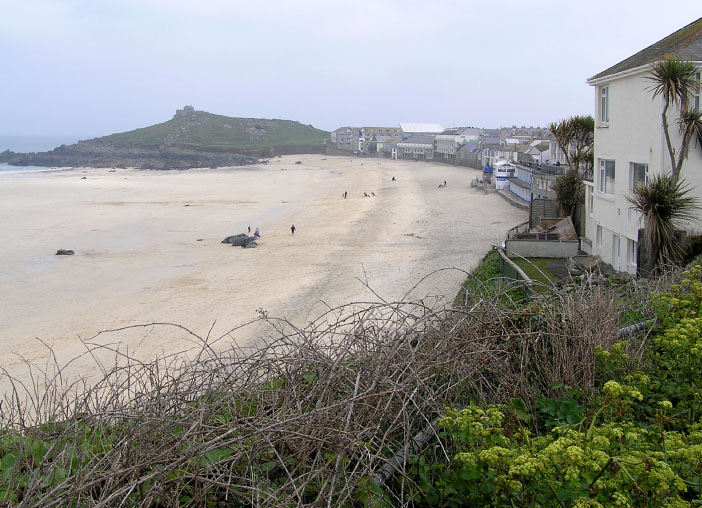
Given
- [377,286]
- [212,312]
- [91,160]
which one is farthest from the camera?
[91,160]

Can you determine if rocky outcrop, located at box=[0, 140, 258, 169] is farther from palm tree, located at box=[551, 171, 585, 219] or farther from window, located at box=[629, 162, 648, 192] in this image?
window, located at box=[629, 162, 648, 192]

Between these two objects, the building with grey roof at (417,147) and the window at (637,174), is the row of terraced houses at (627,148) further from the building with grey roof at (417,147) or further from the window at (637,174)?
the building with grey roof at (417,147)

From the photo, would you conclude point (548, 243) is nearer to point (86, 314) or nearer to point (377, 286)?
point (377, 286)

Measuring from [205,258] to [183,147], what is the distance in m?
117

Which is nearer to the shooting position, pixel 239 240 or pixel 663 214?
pixel 663 214

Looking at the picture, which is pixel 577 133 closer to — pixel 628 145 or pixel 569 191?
pixel 569 191

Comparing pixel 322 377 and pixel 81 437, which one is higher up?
pixel 322 377

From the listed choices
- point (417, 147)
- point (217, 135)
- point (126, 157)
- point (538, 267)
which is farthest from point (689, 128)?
point (217, 135)

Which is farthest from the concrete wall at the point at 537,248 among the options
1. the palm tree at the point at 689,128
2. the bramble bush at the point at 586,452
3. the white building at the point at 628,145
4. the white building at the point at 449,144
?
the white building at the point at 449,144

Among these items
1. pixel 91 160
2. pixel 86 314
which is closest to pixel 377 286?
pixel 86 314

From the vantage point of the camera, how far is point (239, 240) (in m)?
30.3

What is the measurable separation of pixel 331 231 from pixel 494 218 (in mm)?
10253

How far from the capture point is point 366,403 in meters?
3.68

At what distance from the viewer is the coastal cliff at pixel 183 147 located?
350 feet
